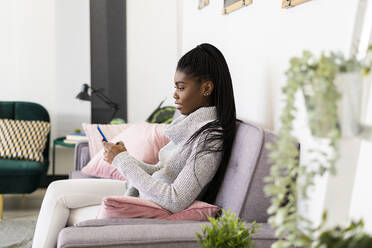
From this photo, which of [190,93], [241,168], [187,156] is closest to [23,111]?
[190,93]

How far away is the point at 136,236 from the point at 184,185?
311 millimetres

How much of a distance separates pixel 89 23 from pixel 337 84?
3.76 meters

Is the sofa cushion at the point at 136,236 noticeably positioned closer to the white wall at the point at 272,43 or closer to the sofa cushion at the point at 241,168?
the sofa cushion at the point at 241,168

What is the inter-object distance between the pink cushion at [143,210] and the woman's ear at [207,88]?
0.43m

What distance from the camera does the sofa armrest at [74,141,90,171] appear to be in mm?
2836

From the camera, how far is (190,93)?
174cm

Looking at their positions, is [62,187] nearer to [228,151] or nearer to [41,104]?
[228,151]

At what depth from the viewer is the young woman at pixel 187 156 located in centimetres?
151

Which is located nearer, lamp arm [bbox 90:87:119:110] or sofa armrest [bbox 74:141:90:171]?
sofa armrest [bbox 74:141:90:171]

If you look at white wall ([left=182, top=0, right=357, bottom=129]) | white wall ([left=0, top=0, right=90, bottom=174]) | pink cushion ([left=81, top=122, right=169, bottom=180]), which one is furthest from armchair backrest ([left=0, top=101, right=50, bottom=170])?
white wall ([left=182, top=0, right=357, bottom=129])

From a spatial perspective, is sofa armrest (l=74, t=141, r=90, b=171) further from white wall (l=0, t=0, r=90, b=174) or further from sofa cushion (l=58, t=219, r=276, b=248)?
sofa cushion (l=58, t=219, r=276, b=248)

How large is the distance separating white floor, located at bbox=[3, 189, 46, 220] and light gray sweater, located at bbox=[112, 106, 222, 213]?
80.9 inches

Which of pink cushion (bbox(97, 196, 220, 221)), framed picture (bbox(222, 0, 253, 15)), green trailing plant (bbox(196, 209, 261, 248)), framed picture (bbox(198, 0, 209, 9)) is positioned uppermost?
framed picture (bbox(198, 0, 209, 9))

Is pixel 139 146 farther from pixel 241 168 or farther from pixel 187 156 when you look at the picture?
pixel 241 168
